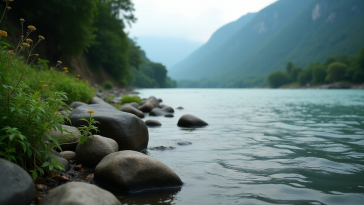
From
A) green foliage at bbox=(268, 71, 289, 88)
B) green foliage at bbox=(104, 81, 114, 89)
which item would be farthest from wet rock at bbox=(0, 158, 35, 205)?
green foliage at bbox=(268, 71, 289, 88)

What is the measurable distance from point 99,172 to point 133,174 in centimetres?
51

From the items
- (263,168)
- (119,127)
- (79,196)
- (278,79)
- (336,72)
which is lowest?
(263,168)

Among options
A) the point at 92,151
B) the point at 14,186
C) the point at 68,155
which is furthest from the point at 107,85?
the point at 14,186

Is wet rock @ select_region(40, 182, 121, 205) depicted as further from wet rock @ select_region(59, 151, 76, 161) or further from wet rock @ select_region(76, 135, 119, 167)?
wet rock @ select_region(59, 151, 76, 161)

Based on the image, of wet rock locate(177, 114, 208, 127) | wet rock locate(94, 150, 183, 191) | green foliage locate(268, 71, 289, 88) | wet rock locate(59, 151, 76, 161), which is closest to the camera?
wet rock locate(94, 150, 183, 191)

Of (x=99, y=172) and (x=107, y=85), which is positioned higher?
(x=107, y=85)

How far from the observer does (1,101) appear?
3064 mm

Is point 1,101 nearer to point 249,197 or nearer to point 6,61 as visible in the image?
point 6,61

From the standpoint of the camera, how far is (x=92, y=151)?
436cm

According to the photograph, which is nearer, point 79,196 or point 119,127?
point 79,196

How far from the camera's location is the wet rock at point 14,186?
2.37 m

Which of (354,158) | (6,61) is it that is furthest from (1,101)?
(354,158)

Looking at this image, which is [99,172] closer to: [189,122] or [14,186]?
[14,186]

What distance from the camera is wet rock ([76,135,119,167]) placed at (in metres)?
4.34
